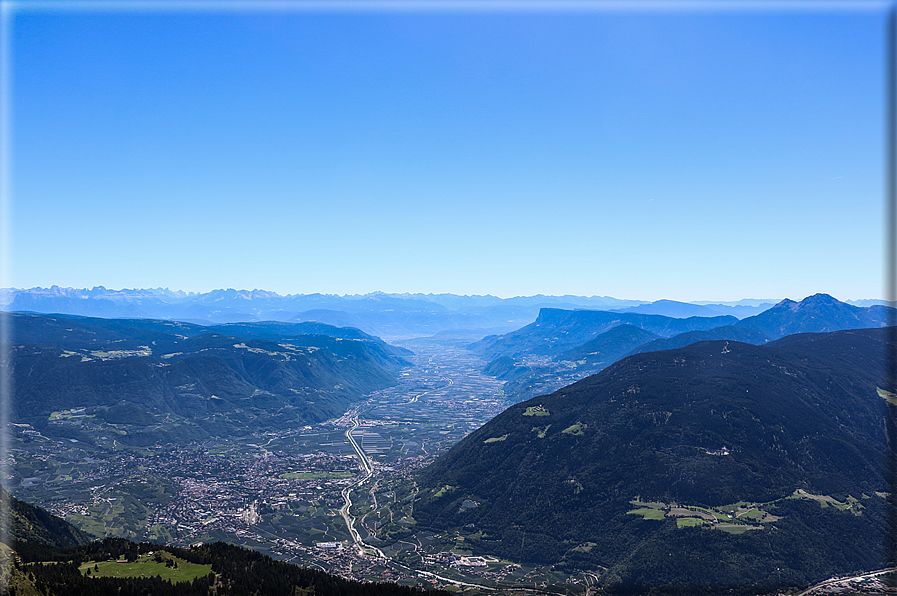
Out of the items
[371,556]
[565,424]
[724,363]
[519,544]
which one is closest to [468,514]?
[519,544]

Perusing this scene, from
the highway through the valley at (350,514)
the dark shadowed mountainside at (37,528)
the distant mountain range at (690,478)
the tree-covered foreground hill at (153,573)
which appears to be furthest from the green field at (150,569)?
the distant mountain range at (690,478)

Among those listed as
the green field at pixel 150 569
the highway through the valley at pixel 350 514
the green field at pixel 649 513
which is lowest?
the highway through the valley at pixel 350 514

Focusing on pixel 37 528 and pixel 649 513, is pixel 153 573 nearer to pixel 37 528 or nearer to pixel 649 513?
pixel 37 528

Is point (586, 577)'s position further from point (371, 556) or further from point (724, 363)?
point (724, 363)

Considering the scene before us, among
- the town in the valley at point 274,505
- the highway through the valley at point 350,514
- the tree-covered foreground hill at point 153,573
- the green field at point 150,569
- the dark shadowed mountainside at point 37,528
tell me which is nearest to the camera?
the tree-covered foreground hill at point 153,573

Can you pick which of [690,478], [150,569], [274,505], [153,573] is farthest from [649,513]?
[274,505]

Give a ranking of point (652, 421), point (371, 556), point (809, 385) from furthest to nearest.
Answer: point (809, 385)
point (652, 421)
point (371, 556)

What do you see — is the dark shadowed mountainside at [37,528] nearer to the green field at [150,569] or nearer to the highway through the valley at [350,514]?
the green field at [150,569]

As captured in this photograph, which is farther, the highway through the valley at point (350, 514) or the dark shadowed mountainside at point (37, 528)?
the highway through the valley at point (350, 514)
